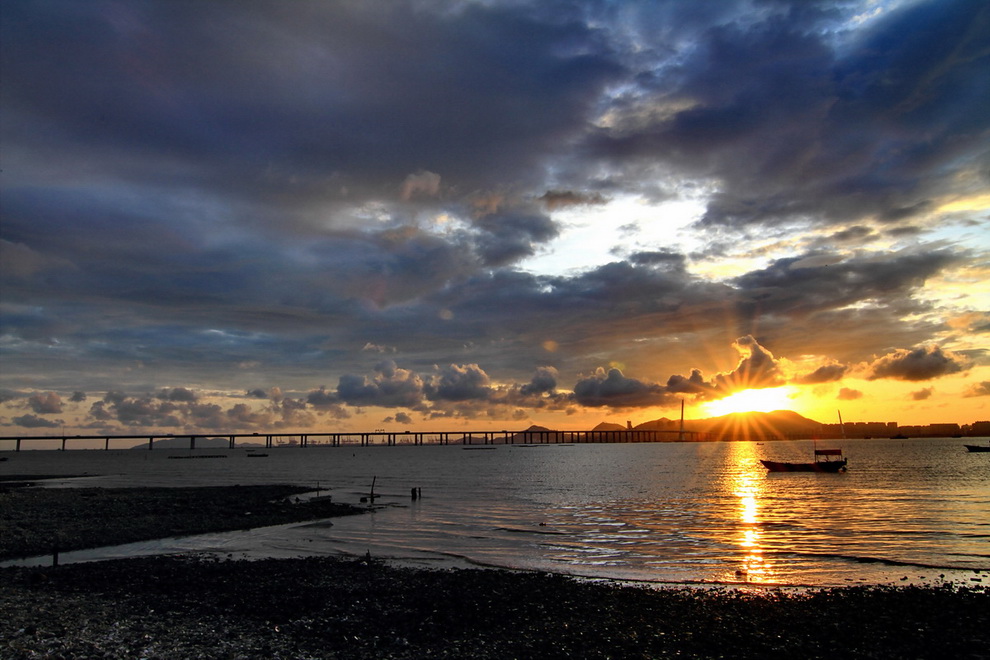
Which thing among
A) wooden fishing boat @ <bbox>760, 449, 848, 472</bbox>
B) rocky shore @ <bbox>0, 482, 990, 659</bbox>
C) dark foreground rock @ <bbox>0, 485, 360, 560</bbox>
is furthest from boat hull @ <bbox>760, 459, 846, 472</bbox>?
rocky shore @ <bbox>0, 482, 990, 659</bbox>

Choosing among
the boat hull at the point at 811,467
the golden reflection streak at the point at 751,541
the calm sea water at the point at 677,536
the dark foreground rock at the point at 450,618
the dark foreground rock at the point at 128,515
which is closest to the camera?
the dark foreground rock at the point at 450,618

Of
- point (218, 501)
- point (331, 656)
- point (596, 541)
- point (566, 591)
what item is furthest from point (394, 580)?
point (218, 501)

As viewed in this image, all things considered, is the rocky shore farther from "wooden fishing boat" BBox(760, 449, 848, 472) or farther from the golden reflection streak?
"wooden fishing boat" BBox(760, 449, 848, 472)

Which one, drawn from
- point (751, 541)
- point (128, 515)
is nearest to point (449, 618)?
point (751, 541)

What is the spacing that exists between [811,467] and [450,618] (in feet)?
379

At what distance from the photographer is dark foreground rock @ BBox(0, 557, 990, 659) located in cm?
1727

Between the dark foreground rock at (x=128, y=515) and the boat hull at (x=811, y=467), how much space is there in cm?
9235

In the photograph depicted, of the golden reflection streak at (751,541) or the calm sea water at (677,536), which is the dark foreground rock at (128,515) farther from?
the golden reflection streak at (751,541)

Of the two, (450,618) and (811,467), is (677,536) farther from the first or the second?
(811,467)

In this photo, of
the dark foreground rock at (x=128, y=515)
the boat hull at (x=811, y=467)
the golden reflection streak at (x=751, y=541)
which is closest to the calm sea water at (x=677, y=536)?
the golden reflection streak at (x=751, y=541)

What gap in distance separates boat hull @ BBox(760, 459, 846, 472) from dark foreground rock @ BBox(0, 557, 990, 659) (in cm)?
10031

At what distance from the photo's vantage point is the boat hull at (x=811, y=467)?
374ft

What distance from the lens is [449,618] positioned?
2053 centimetres

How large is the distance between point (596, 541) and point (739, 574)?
12.2m
